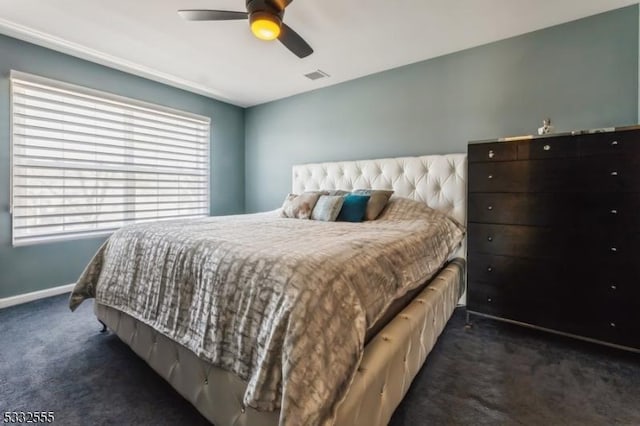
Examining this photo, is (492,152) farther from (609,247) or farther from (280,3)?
(280,3)

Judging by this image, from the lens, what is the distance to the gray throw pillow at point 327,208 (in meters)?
2.64

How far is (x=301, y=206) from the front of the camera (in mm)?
2908

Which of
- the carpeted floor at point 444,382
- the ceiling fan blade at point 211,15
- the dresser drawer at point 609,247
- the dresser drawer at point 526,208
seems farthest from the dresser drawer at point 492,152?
the ceiling fan blade at point 211,15

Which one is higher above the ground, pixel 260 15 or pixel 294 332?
pixel 260 15

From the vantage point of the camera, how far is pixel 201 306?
1.32 metres

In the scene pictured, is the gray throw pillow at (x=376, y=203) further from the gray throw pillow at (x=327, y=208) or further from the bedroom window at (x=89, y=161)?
the bedroom window at (x=89, y=161)

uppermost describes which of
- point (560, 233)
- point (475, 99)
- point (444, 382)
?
point (475, 99)

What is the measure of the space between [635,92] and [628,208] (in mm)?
1078

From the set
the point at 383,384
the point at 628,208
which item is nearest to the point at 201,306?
the point at 383,384

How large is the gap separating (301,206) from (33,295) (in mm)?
2771

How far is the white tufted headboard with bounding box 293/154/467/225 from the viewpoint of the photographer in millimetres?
2748

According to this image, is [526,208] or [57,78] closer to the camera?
[526,208]

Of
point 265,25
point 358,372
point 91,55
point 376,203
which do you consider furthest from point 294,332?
point 91,55

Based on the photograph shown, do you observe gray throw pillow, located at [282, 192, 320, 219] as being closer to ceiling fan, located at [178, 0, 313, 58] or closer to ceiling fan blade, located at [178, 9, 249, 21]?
ceiling fan, located at [178, 0, 313, 58]
